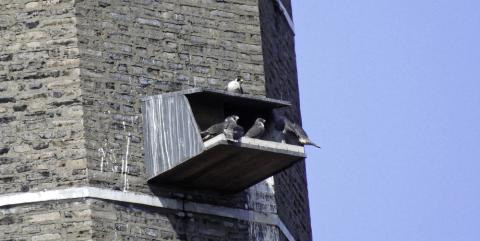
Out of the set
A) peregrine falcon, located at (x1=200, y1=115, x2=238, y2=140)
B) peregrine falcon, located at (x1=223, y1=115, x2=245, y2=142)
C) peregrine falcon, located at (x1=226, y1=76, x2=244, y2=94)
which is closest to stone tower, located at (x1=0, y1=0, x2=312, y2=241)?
peregrine falcon, located at (x1=226, y1=76, x2=244, y2=94)

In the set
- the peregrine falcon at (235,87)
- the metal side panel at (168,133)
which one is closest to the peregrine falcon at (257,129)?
the peregrine falcon at (235,87)

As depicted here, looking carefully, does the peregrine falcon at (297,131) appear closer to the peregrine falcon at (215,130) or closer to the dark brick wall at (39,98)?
the peregrine falcon at (215,130)

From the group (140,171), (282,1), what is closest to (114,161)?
(140,171)

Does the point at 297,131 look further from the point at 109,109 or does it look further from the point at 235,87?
the point at 109,109

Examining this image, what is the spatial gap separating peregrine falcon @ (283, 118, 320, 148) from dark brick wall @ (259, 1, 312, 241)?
2.90 feet

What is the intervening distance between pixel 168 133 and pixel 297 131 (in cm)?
125

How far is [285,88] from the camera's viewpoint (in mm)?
29641

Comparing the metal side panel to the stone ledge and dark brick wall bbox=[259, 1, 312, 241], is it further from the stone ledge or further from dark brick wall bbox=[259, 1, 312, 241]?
dark brick wall bbox=[259, 1, 312, 241]

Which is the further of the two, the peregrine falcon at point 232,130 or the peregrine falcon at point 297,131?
the peregrine falcon at point 297,131

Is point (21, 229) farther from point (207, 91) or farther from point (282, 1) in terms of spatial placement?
point (282, 1)

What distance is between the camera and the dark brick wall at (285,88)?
28719 millimetres

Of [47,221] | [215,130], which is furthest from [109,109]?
[47,221]

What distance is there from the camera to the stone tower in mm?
26953

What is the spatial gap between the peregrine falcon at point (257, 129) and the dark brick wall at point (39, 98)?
1559mm
